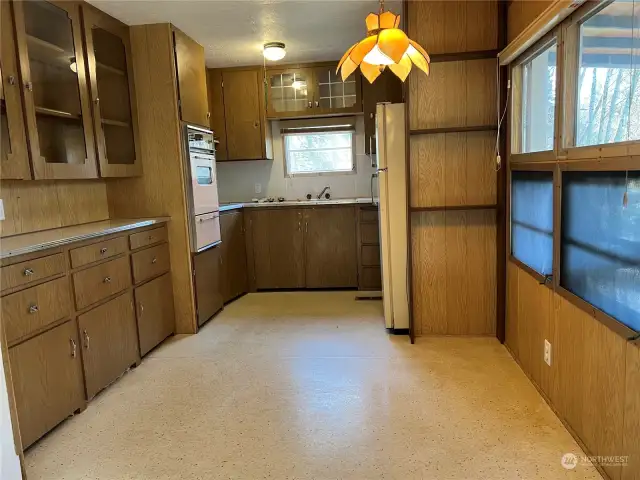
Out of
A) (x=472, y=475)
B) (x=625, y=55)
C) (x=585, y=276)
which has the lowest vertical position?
(x=472, y=475)

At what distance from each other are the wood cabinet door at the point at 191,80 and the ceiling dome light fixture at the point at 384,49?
5.96ft

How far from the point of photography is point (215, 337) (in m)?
3.53

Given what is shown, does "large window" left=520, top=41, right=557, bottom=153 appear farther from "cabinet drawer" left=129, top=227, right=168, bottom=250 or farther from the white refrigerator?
"cabinet drawer" left=129, top=227, right=168, bottom=250

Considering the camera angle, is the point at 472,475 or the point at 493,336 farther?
the point at 493,336

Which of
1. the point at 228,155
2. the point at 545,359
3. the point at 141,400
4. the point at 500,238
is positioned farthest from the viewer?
the point at 228,155

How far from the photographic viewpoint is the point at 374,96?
15.0 ft

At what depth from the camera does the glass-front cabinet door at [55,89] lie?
7.86 ft

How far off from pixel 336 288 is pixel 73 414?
285 centimetres

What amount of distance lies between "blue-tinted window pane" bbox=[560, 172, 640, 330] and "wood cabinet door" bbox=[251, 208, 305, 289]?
2.98m

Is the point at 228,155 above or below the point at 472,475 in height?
above

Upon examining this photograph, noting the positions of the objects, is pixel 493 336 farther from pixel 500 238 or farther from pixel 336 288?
pixel 336 288

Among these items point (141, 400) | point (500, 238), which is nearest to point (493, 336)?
point (500, 238)

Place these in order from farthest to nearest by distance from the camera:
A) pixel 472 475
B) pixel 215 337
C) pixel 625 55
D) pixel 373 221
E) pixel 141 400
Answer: pixel 373 221
pixel 215 337
pixel 141 400
pixel 472 475
pixel 625 55

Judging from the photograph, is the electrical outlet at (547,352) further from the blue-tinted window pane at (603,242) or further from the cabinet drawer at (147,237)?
the cabinet drawer at (147,237)
